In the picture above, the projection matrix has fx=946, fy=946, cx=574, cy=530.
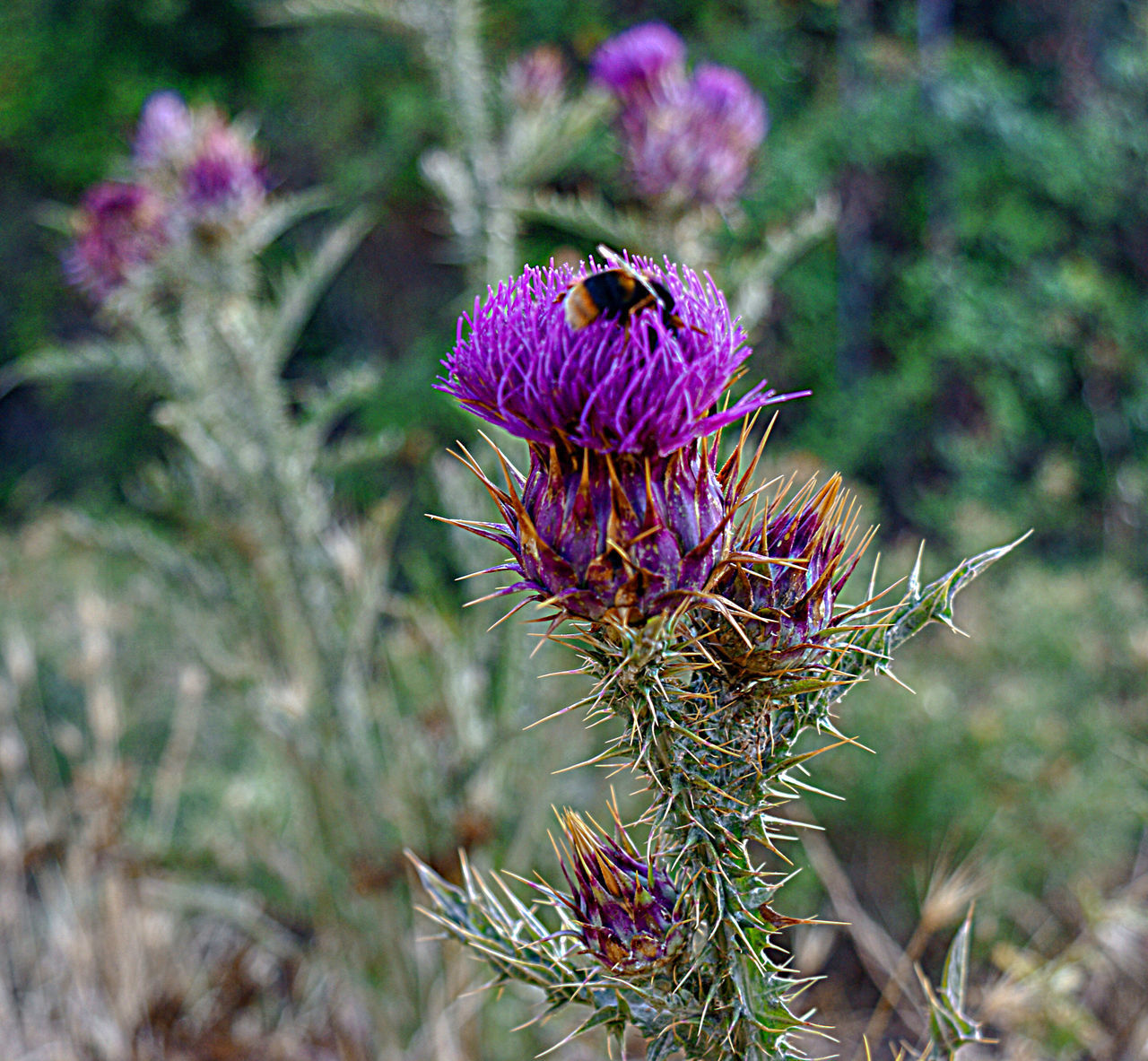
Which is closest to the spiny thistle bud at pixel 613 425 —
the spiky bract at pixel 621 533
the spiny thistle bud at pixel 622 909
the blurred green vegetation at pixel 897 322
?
the spiky bract at pixel 621 533

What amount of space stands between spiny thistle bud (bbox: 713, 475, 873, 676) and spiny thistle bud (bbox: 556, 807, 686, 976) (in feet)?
0.74

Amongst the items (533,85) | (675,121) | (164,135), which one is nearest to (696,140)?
(675,121)

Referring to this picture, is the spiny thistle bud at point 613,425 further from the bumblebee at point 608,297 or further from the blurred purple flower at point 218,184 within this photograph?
the blurred purple flower at point 218,184

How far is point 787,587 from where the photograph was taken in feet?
2.92

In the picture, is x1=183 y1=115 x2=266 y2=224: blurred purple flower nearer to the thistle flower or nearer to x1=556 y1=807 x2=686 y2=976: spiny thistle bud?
the thistle flower

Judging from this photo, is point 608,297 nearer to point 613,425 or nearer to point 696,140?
point 613,425

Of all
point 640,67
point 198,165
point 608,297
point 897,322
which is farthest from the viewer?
point 897,322

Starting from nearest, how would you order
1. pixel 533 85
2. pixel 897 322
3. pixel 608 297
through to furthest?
pixel 608 297 → pixel 533 85 → pixel 897 322

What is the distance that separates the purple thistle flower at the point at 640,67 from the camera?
9.18 feet

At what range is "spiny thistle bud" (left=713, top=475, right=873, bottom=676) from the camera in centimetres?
86

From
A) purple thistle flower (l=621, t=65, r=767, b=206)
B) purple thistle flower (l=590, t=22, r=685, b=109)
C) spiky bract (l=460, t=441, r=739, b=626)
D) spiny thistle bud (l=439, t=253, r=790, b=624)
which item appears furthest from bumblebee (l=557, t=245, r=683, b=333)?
purple thistle flower (l=590, t=22, r=685, b=109)

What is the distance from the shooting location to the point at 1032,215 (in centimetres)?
577

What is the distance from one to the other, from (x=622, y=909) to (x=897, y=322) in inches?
223

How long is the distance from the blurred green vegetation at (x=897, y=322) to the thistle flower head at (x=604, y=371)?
244cm
